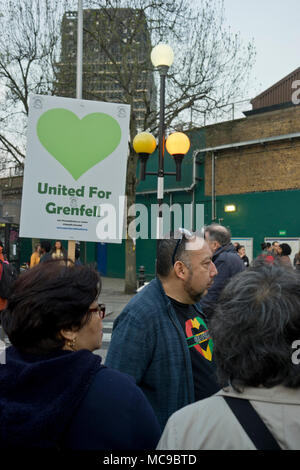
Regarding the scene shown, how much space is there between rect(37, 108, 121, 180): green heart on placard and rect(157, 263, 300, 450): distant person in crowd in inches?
77.5

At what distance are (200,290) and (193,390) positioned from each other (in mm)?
612

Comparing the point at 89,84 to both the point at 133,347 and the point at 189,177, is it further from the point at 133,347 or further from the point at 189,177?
the point at 133,347

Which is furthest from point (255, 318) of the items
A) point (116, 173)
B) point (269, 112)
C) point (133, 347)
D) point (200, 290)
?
point (269, 112)

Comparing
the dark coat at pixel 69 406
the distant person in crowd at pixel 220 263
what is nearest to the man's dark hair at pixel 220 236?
the distant person in crowd at pixel 220 263

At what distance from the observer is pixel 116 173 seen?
10.3ft

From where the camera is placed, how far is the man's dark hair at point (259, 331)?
3.92 ft

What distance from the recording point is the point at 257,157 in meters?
15.8

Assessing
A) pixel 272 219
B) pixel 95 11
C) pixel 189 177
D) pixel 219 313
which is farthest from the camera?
pixel 189 177

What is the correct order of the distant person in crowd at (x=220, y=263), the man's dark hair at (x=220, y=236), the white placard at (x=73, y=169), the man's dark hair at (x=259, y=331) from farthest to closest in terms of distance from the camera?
the man's dark hair at (x=220, y=236) → the distant person in crowd at (x=220, y=263) → the white placard at (x=73, y=169) → the man's dark hair at (x=259, y=331)

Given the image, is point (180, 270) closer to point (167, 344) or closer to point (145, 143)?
point (167, 344)

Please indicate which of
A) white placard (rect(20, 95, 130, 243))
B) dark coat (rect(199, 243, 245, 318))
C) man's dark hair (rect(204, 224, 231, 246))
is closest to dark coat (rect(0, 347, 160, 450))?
white placard (rect(20, 95, 130, 243))

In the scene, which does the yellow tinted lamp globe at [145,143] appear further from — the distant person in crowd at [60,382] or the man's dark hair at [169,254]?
the distant person in crowd at [60,382]

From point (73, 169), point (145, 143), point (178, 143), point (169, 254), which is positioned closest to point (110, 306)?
point (145, 143)

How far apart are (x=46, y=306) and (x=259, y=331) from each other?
682 mm
